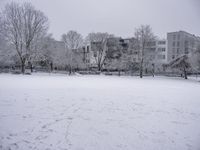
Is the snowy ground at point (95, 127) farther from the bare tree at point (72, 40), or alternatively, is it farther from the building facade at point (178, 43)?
the building facade at point (178, 43)

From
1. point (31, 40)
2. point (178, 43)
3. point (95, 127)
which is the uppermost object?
point (178, 43)

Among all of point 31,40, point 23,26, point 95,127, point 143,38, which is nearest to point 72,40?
point 31,40

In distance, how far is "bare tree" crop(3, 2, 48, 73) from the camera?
40.8m

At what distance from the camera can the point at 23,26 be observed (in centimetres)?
4247

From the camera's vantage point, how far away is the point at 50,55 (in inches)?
2183

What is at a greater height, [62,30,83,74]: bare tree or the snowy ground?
[62,30,83,74]: bare tree

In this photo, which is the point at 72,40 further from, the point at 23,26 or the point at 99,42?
the point at 23,26

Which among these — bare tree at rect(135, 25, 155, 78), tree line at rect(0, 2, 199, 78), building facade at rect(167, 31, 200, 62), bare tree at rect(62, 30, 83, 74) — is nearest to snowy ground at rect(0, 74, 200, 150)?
tree line at rect(0, 2, 199, 78)

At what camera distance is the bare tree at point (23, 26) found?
40775mm

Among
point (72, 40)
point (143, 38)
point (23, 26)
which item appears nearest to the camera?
point (23, 26)

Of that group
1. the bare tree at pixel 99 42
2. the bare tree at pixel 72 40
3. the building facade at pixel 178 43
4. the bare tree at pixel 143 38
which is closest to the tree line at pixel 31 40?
the bare tree at pixel 143 38

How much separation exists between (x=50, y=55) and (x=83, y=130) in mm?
51451

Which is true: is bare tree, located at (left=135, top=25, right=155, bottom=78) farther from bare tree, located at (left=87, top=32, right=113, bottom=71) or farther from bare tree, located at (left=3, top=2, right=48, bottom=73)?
bare tree, located at (left=3, top=2, right=48, bottom=73)

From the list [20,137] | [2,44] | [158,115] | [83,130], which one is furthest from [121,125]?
[2,44]
